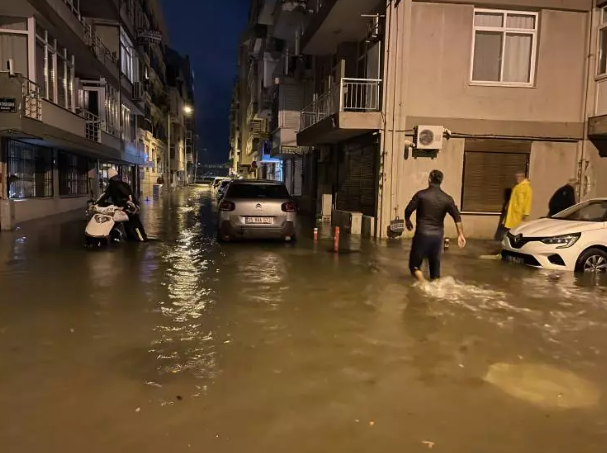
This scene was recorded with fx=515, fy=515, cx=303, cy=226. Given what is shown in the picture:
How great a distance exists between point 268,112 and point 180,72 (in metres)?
49.8

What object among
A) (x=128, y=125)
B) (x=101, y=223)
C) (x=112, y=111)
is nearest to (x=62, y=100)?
(x=112, y=111)

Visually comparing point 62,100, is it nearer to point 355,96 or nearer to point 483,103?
point 355,96

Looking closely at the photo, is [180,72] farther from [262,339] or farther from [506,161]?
[262,339]

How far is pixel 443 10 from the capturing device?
1401cm

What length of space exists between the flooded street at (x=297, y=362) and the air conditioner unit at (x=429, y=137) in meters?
5.60

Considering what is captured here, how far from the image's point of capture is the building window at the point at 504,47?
1434cm

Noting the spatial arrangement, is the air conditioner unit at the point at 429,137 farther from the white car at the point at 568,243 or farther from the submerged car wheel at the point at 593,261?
the submerged car wheel at the point at 593,261

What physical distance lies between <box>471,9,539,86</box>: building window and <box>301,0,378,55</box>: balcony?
3197 mm

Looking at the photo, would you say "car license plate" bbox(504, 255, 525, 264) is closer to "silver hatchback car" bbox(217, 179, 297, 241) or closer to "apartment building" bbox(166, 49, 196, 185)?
"silver hatchback car" bbox(217, 179, 297, 241)

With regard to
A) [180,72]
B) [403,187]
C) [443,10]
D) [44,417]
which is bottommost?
[44,417]

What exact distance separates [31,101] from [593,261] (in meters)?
16.1

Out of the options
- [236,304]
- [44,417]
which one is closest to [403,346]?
[236,304]

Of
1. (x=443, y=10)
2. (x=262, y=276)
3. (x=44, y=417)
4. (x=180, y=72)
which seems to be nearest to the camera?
(x=44, y=417)

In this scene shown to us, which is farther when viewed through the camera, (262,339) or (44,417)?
(262,339)
